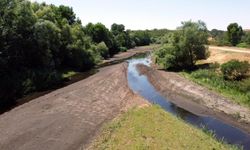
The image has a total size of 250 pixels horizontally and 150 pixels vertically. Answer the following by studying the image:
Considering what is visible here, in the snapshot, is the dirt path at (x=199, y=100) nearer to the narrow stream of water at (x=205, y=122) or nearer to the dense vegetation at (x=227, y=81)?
the narrow stream of water at (x=205, y=122)

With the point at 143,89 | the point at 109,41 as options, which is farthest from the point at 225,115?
the point at 109,41

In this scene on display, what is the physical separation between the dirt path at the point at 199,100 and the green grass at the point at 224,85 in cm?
113

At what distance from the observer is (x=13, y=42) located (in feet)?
151

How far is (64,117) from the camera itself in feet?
102

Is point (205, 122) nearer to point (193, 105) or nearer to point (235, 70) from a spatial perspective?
point (193, 105)

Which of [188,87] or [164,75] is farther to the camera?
[164,75]

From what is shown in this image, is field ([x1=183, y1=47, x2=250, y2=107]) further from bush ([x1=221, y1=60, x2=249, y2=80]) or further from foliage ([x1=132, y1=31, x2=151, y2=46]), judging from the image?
foliage ([x1=132, y1=31, x2=151, y2=46])

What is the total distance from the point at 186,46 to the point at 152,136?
4306cm

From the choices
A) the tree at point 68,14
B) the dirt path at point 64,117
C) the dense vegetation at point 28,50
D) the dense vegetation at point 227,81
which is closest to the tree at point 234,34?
the tree at point 68,14

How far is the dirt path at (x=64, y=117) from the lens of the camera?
24344 millimetres

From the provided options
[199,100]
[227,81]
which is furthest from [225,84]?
[199,100]

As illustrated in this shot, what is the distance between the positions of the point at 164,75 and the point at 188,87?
1268 centimetres

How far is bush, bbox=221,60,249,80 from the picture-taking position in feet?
157

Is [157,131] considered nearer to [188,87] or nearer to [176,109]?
[176,109]
